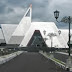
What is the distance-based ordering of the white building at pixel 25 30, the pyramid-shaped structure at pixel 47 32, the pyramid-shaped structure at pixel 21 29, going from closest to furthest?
the pyramid-shaped structure at pixel 47 32 → the white building at pixel 25 30 → the pyramid-shaped structure at pixel 21 29

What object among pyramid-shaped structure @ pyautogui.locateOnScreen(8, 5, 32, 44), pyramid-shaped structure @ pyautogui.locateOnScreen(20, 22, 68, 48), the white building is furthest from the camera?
pyramid-shaped structure @ pyautogui.locateOnScreen(8, 5, 32, 44)

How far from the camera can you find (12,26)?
162750mm

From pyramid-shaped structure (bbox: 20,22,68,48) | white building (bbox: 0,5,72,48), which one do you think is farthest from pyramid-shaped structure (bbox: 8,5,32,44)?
pyramid-shaped structure (bbox: 20,22,68,48)

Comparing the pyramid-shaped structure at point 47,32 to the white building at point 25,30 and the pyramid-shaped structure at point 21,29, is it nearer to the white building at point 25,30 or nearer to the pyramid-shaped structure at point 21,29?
the white building at point 25,30

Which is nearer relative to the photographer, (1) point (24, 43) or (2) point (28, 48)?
(2) point (28, 48)

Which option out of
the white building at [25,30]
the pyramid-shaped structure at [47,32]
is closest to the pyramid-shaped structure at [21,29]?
the white building at [25,30]

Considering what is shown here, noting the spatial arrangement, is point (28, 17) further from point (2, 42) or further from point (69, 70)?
point (69, 70)

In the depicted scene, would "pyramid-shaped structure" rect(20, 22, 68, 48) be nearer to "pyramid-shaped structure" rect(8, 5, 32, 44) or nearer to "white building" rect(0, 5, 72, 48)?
"white building" rect(0, 5, 72, 48)

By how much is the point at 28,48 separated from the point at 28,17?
3190cm

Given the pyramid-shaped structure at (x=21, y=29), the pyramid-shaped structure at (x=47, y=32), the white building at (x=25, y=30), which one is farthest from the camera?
the pyramid-shaped structure at (x=21, y=29)

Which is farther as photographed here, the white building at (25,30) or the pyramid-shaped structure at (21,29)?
the pyramid-shaped structure at (21,29)

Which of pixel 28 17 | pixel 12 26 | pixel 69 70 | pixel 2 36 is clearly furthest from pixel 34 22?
pixel 69 70

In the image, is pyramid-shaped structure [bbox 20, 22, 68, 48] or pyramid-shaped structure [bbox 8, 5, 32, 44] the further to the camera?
pyramid-shaped structure [bbox 8, 5, 32, 44]

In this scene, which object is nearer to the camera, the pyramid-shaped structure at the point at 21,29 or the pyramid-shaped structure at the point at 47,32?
the pyramid-shaped structure at the point at 47,32
